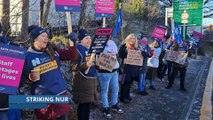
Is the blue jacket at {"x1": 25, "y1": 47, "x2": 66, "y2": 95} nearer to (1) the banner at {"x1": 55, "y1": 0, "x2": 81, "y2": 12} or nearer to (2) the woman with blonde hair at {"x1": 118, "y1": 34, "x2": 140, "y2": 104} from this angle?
(1) the banner at {"x1": 55, "y1": 0, "x2": 81, "y2": 12}

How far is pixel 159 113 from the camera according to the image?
8883 millimetres

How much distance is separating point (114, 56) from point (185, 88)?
17.3 ft

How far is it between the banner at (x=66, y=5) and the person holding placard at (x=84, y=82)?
0.92 m

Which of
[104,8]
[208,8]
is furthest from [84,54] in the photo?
[208,8]

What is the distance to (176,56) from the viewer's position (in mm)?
11500

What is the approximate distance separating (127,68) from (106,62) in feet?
6.20

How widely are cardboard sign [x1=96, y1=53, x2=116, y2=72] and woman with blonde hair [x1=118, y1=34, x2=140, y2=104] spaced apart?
149cm

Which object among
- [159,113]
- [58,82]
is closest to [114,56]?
[159,113]

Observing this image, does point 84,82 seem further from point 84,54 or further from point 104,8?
point 104,8

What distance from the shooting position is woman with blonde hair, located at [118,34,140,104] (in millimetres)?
8875

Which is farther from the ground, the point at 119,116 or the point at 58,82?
the point at 58,82

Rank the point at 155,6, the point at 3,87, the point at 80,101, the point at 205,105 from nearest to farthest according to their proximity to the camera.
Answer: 1. the point at 3,87
2. the point at 80,101
3. the point at 205,105
4. the point at 155,6

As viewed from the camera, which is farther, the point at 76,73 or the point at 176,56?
the point at 176,56

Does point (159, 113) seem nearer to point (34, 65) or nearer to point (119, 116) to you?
point (119, 116)
